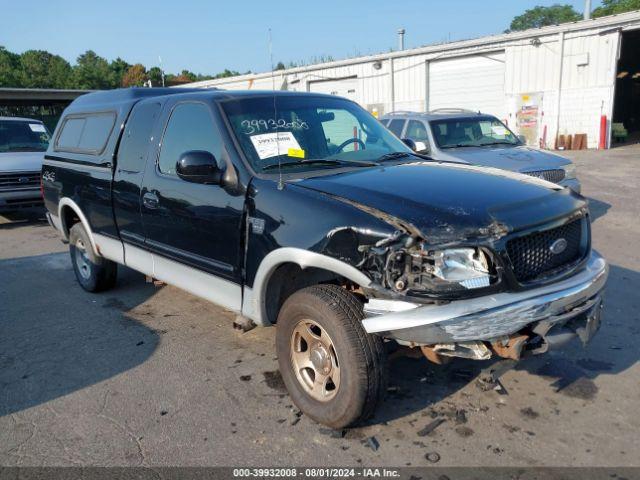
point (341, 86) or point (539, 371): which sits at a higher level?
point (341, 86)

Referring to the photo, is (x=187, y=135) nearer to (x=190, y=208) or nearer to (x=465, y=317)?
(x=190, y=208)

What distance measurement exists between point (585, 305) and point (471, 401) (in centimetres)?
95

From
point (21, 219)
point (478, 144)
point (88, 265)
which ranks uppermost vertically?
point (478, 144)

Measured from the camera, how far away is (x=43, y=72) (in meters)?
64.2

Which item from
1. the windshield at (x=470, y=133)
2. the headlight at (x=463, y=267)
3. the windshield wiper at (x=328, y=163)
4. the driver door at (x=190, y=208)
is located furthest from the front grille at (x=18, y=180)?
the headlight at (x=463, y=267)

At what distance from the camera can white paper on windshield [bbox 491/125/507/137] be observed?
31.8 feet

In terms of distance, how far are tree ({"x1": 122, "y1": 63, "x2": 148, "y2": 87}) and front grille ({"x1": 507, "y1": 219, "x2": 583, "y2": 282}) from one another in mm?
74865

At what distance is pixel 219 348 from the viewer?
442cm

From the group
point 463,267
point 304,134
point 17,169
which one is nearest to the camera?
point 463,267

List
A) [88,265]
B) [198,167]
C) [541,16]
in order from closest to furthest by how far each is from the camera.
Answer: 1. [198,167]
2. [88,265]
3. [541,16]

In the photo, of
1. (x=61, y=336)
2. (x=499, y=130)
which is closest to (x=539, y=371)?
(x=61, y=336)

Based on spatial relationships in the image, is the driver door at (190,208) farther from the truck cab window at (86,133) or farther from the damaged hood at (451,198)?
the truck cab window at (86,133)

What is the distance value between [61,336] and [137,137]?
190 centimetres

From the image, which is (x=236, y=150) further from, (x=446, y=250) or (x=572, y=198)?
(x=572, y=198)
